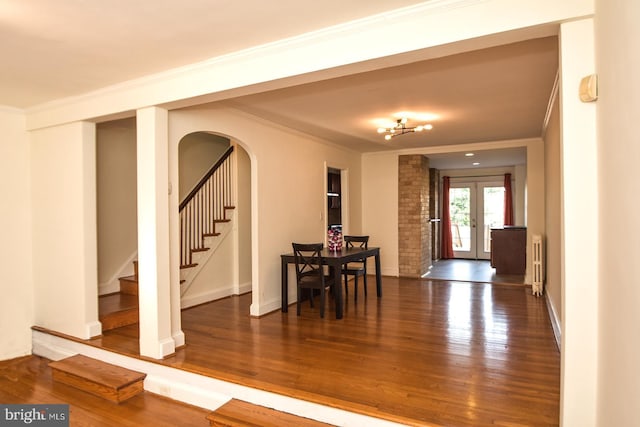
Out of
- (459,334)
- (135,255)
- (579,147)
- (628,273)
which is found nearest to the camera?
(628,273)

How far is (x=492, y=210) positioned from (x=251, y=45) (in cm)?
939

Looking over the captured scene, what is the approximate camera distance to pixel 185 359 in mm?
3420

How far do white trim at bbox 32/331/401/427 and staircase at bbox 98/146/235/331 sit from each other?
3.37 ft

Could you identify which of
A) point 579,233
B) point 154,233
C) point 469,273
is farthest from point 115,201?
point 469,273

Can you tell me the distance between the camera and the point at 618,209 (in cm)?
151

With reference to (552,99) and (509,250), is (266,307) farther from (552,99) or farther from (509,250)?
(509,250)

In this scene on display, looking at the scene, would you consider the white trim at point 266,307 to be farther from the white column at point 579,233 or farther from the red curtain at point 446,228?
the red curtain at point 446,228

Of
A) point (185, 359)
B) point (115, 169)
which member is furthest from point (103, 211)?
point (185, 359)

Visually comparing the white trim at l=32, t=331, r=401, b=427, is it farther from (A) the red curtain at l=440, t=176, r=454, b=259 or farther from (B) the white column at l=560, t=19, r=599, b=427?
(A) the red curtain at l=440, t=176, r=454, b=259

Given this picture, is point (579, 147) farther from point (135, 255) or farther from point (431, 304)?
point (135, 255)

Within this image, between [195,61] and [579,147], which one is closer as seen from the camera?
[579,147]

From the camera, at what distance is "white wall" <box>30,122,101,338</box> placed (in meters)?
4.03

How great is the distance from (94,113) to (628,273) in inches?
163

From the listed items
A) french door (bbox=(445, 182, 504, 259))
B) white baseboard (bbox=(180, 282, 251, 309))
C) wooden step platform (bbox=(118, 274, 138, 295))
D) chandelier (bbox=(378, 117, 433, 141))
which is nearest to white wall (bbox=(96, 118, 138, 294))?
wooden step platform (bbox=(118, 274, 138, 295))
